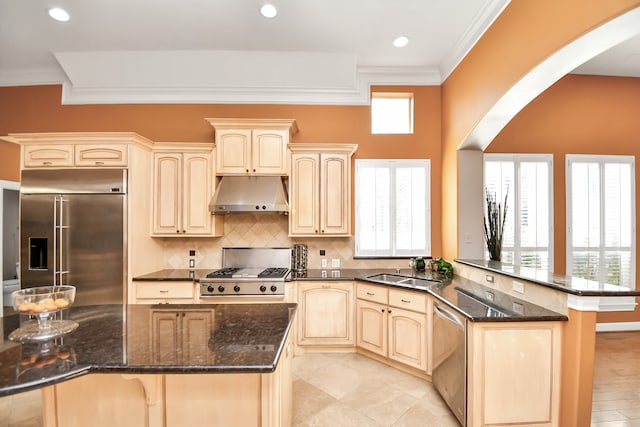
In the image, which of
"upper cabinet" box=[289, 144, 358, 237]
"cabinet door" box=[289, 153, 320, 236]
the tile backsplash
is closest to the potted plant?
the tile backsplash

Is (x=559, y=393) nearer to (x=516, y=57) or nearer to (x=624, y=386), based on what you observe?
(x=624, y=386)

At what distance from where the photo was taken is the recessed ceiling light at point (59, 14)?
2.77m

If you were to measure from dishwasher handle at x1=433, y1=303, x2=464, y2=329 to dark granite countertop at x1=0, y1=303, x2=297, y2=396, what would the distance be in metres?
1.28

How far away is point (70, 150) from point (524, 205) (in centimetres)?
567

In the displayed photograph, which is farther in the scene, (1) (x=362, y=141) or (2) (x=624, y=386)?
(1) (x=362, y=141)

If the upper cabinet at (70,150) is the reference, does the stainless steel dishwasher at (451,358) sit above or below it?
below

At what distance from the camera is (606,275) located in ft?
13.2

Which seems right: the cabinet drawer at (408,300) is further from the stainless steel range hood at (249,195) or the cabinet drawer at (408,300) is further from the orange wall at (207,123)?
the stainless steel range hood at (249,195)

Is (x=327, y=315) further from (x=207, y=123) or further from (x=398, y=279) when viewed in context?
(x=207, y=123)

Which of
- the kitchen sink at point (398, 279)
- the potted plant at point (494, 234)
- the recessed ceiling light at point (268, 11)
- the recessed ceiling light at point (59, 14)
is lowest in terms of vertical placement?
the kitchen sink at point (398, 279)

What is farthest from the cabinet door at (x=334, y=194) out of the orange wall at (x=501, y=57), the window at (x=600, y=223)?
the window at (x=600, y=223)

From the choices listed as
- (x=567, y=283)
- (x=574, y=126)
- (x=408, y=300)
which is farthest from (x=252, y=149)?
(x=574, y=126)

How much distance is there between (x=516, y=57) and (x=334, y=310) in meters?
2.98

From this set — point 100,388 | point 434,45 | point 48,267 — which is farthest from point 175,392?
point 434,45
